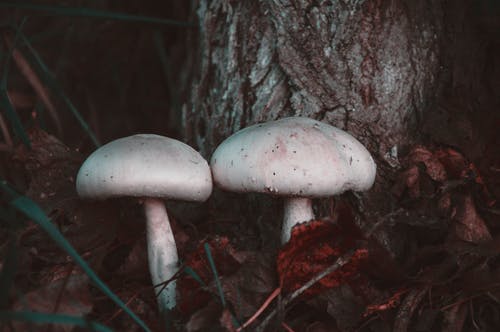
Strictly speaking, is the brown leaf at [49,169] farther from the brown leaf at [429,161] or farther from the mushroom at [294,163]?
the brown leaf at [429,161]

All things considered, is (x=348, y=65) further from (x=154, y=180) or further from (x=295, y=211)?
(x=154, y=180)

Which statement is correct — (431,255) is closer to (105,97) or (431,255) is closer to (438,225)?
(438,225)

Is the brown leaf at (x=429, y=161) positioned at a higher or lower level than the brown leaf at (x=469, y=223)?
higher

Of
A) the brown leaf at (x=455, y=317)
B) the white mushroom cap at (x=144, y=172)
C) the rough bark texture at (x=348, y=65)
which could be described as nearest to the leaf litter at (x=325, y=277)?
the brown leaf at (x=455, y=317)

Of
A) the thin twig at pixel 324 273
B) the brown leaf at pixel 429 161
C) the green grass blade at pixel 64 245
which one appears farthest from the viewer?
the brown leaf at pixel 429 161

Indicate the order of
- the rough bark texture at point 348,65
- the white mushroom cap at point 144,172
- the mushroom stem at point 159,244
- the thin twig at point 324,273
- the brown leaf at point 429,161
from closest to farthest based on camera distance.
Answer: the thin twig at point 324,273 < the white mushroom cap at point 144,172 < the mushroom stem at point 159,244 < the brown leaf at point 429,161 < the rough bark texture at point 348,65

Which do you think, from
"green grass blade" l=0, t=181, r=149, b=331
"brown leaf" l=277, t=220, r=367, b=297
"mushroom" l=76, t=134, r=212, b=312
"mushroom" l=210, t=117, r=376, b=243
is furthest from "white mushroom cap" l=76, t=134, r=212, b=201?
"brown leaf" l=277, t=220, r=367, b=297
